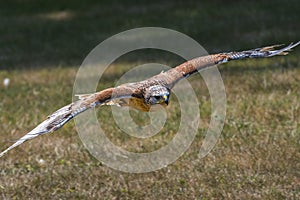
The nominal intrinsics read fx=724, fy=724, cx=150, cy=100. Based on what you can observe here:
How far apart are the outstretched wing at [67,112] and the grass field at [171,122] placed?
1.12 metres

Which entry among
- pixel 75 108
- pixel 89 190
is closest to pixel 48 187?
pixel 89 190

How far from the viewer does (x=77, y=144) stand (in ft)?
22.2

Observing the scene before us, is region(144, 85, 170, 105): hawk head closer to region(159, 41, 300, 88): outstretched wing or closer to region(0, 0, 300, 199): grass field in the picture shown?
region(159, 41, 300, 88): outstretched wing

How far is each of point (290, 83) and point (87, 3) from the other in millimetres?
7306

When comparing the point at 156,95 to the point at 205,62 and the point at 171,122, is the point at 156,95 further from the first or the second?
the point at 171,122

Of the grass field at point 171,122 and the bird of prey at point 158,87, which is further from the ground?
the bird of prey at point 158,87

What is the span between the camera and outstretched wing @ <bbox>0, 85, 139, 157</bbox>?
416 cm

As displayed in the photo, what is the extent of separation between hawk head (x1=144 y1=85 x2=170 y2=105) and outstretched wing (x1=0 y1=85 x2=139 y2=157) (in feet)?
0.76

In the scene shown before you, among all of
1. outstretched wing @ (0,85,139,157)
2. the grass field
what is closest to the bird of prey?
outstretched wing @ (0,85,139,157)

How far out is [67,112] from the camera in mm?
4316

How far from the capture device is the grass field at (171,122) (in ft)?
18.7

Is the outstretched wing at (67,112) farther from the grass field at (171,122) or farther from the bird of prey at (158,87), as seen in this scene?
the grass field at (171,122)

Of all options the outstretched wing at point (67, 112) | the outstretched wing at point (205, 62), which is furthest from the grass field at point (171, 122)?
the outstretched wing at point (67, 112)

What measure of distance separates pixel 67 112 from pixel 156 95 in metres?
0.93
